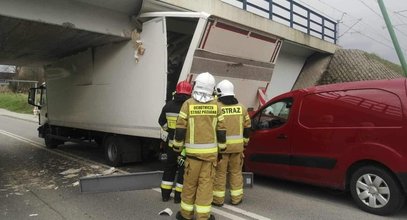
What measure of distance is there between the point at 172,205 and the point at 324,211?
2.07 metres

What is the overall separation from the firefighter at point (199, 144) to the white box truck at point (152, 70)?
7.18 feet

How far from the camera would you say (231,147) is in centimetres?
589

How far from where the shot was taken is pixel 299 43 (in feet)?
50.9

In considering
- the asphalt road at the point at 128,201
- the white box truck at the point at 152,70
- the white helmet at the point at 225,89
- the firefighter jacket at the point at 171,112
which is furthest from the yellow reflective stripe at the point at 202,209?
the white box truck at the point at 152,70

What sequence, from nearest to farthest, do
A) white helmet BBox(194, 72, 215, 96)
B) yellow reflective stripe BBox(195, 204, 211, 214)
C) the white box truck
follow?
yellow reflective stripe BBox(195, 204, 211, 214)
white helmet BBox(194, 72, 215, 96)
the white box truck

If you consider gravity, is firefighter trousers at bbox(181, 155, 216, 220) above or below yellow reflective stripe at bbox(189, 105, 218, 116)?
below

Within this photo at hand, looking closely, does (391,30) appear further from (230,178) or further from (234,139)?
(230,178)

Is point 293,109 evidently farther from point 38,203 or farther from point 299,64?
point 299,64

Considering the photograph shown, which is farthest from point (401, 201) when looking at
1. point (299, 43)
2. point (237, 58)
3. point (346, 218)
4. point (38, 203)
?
point (299, 43)

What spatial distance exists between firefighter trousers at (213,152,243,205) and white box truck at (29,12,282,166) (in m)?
1.84

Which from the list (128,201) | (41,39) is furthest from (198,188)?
(41,39)

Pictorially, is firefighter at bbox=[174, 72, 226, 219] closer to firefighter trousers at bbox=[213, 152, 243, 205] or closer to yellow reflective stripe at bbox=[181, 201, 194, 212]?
yellow reflective stripe at bbox=[181, 201, 194, 212]

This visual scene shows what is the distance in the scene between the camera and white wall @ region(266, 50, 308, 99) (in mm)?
14746

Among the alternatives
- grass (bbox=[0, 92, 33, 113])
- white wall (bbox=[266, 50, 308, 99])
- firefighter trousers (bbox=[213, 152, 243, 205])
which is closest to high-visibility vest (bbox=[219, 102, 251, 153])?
firefighter trousers (bbox=[213, 152, 243, 205])
